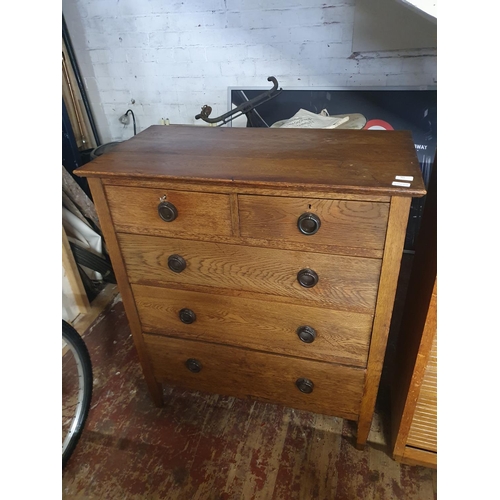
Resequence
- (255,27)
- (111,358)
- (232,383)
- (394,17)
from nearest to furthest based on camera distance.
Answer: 1. (232,383)
2. (111,358)
3. (394,17)
4. (255,27)

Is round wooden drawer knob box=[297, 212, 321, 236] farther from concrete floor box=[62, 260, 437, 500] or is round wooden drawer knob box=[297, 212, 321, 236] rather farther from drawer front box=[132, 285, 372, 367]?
concrete floor box=[62, 260, 437, 500]

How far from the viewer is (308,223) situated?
98cm

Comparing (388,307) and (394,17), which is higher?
(394,17)

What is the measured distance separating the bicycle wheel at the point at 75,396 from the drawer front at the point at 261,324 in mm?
325

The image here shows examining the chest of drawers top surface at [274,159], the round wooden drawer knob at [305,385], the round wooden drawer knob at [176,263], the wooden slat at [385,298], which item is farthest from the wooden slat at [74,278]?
the wooden slat at [385,298]

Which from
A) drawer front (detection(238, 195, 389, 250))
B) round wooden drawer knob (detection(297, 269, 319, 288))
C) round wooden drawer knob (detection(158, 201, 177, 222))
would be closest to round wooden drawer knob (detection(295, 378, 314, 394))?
round wooden drawer knob (detection(297, 269, 319, 288))

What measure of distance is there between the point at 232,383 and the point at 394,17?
1953mm

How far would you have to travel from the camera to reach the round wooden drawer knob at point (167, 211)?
3.50 feet

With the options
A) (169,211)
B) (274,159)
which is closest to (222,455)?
(169,211)

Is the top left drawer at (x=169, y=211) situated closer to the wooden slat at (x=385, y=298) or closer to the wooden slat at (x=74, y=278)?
the wooden slat at (x=385, y=298)

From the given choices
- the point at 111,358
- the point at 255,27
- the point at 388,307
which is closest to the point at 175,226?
the point at 388,307

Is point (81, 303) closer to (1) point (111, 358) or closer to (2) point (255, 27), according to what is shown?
(1) point (111, 358)
